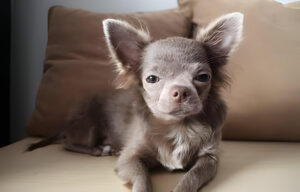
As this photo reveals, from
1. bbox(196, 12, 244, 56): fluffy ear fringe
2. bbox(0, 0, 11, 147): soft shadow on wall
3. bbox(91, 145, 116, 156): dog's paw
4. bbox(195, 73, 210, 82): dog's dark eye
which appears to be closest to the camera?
bbox(195, 73, 210, 82): dog's dark eye

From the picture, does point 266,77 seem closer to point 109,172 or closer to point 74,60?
point 109,172

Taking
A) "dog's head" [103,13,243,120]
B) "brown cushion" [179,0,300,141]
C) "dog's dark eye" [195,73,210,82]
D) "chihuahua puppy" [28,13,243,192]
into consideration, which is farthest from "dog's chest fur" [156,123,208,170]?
"brown cushion" [179,0,300,141]

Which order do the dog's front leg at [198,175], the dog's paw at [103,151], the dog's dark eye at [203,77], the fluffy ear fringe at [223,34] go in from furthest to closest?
the dog's paw at [103,151]
the fluffy ear fringe at [223,34]
the dog's dark eye at [203,77]
the dog's front leg at [198,175]

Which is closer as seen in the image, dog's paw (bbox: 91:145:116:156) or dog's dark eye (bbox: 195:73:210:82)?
dog's dark eye (bbox: 195:73:210:82)

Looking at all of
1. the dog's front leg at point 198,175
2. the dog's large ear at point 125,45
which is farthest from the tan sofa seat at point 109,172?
the dog's large ear at point 125,45

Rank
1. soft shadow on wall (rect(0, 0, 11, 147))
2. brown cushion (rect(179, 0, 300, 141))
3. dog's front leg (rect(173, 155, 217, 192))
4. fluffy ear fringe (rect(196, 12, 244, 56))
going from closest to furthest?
1. dog's front leg (rect(173, 155, 217, 192))
2. fluffy ear fringe (rect(196, 12, 244, 56))
3. brown cushion (rect(179, 0, 300, 141))
4. soft shadow on wall (rect(0, 0, 11, 147))

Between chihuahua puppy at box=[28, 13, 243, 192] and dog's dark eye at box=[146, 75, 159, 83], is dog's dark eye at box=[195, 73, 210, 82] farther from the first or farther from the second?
dog's dark eye at box=[146, 75, 159, 83]

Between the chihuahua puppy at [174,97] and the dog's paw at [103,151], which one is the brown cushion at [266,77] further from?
the dog's paw at [103,151]
